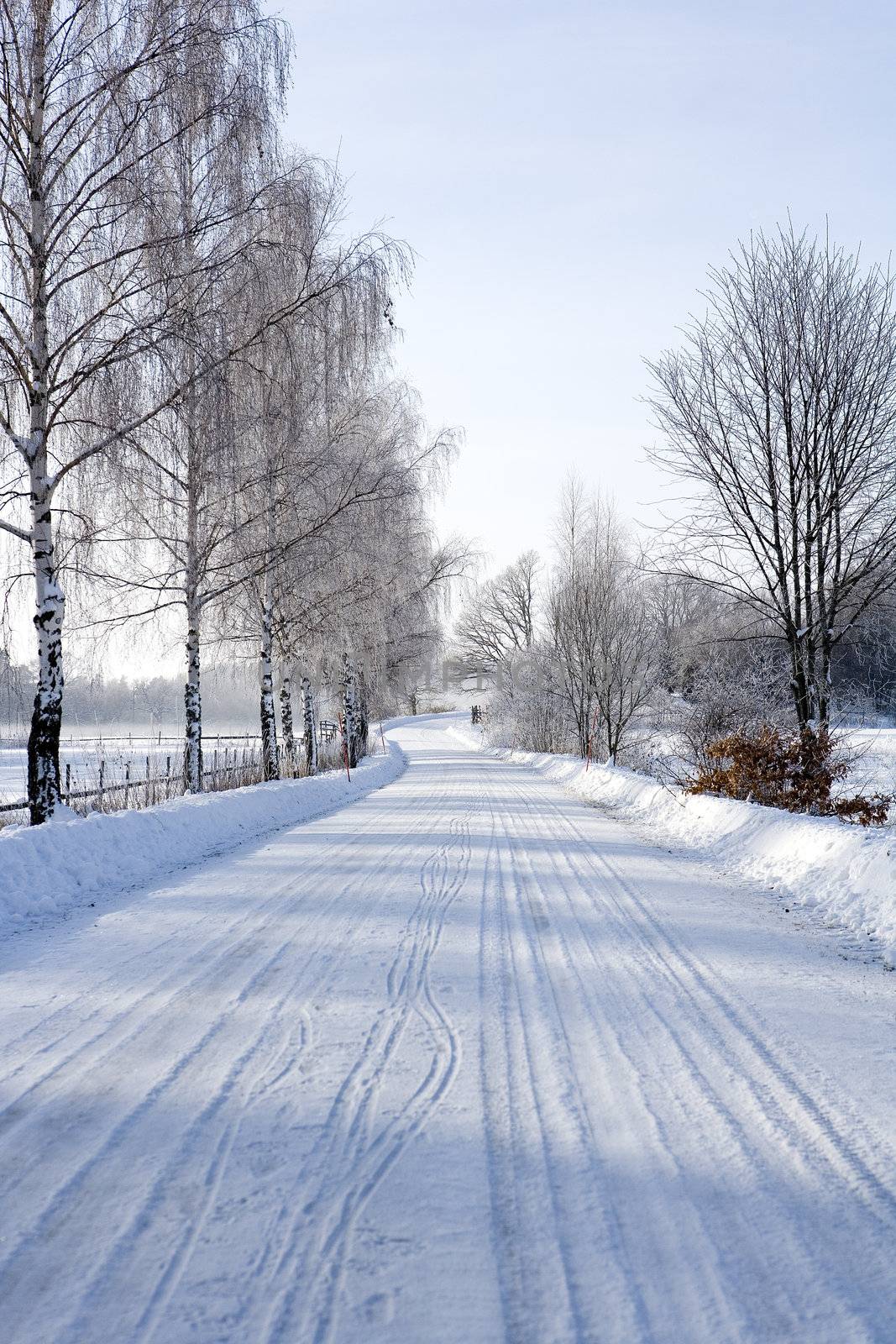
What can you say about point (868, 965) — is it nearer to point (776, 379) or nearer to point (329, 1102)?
point (329, 1102)

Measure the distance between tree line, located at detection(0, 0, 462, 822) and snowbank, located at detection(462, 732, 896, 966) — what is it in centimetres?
730

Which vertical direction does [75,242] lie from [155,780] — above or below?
above

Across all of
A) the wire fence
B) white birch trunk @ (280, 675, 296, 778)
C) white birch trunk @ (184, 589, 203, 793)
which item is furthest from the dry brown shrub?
white birch trunk @ (280, 675, 296, 778)

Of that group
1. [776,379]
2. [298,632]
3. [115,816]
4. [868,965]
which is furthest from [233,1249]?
[298,632]

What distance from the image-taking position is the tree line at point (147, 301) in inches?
339

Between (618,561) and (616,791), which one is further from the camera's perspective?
(618,561)

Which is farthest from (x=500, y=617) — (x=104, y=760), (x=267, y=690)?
(x=267, y=690)

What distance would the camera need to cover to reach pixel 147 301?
904 centimetres

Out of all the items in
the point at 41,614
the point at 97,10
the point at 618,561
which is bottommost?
the point at 41,614

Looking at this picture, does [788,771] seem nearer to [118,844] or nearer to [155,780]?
[118,844]

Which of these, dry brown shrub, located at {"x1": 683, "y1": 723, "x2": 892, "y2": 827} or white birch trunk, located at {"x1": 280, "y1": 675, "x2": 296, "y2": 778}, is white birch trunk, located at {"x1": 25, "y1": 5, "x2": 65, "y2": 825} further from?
white birch trunk, located at {"x1": 280, "y1": 675, "x2": 296, "y2": 778}

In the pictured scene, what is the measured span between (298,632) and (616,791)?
8303 mm

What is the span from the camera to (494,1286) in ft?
6.96

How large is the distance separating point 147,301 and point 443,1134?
29.3 ft
